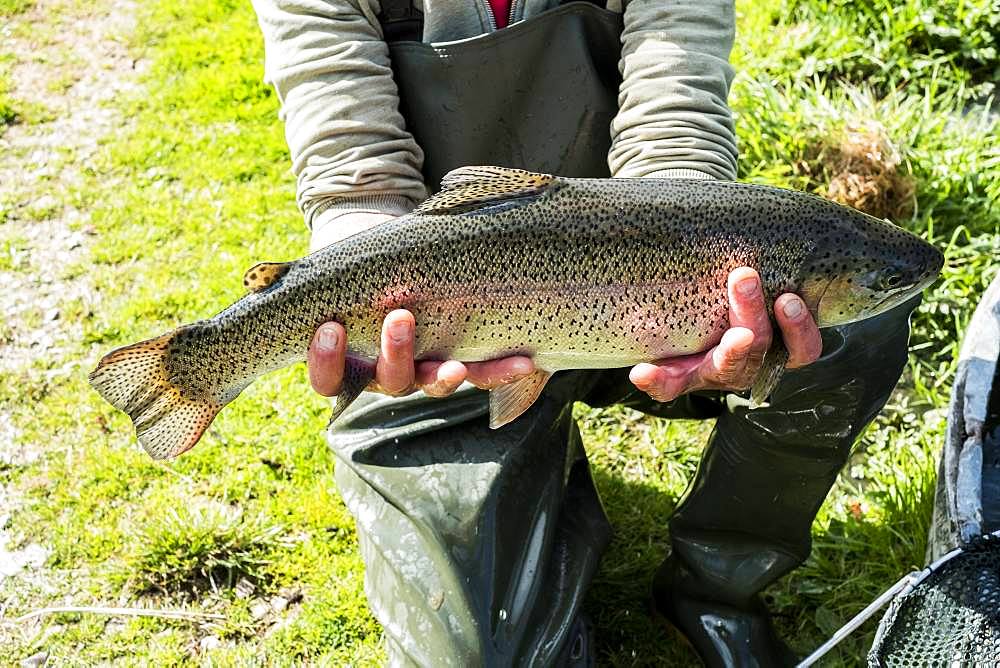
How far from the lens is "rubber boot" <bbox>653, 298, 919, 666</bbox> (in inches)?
102

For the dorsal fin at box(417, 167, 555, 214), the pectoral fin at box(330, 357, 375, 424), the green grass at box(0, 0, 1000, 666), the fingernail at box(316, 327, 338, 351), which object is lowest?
the green grass at box(0, 0, 1000, 666)

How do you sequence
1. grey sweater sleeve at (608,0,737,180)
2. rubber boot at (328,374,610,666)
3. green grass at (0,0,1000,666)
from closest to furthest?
rubber boot at (328,374,610,666), grey sweater sleeve at (608,0,737,180), green grass at (0,0,1000,666)

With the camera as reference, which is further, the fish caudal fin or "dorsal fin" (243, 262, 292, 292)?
the fish caudal fin

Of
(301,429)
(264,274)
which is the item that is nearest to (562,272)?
(264,274)

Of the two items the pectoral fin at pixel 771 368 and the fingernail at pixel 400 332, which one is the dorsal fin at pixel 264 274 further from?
the pectoral fin at pixel 771 368

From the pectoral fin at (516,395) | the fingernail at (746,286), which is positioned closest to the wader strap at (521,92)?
the pectoral fin at (516,395)

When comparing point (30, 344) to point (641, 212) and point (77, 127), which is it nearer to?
point (77, 127)

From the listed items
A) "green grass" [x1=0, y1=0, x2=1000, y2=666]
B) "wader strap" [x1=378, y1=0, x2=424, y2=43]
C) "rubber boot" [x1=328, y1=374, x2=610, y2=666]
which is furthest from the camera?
"green grass" [x1=0, y1=0, x2=1000, y2=666]

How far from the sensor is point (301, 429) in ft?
12.7

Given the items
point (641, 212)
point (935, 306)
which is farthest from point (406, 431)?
point (935, 306)

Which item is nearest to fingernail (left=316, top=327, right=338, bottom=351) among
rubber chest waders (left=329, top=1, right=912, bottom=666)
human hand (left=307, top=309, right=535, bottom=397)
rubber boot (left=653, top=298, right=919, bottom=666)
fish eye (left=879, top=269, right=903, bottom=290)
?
human hand (left=307, top=309, right=535, bottom=397)

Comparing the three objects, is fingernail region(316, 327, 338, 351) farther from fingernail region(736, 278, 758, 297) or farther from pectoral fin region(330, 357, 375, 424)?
fingernail region(736, 278, 758, 297)

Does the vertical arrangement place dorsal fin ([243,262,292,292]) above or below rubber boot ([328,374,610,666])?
above

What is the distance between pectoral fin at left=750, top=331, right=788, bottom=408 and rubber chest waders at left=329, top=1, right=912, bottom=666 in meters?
0.24
